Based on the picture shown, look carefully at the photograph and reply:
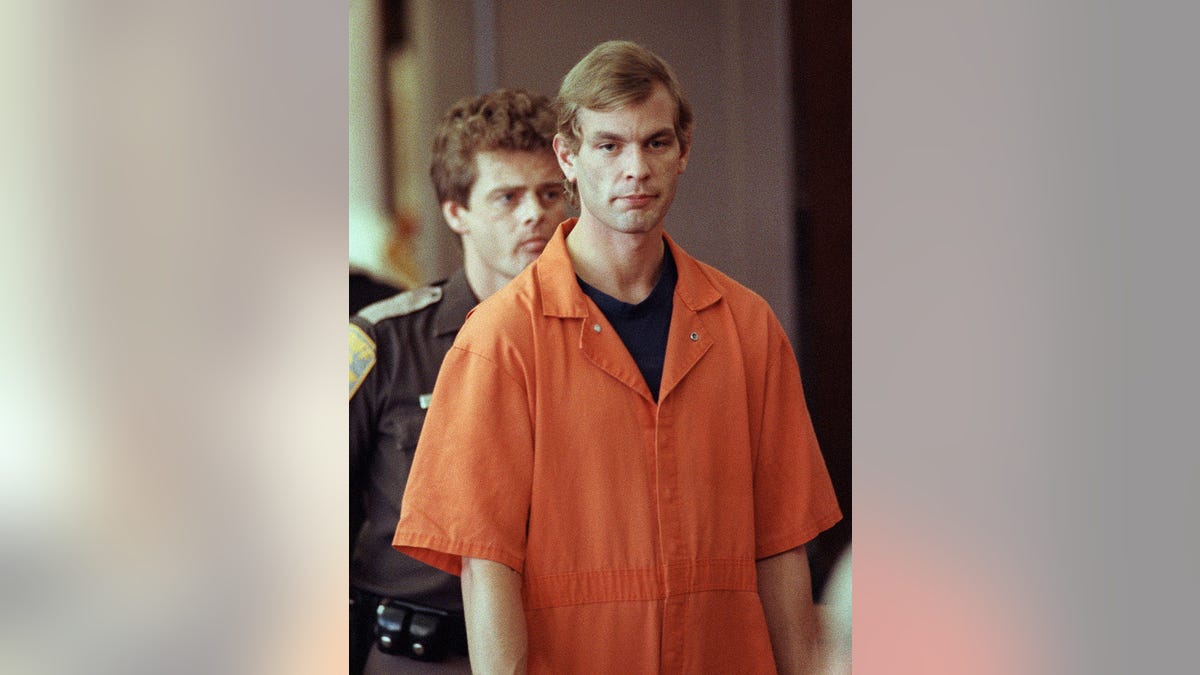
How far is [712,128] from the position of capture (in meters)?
2.30

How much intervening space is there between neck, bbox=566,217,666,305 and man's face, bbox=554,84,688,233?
0.06ft

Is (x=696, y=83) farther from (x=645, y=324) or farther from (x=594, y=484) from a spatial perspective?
(x=594, y=484)

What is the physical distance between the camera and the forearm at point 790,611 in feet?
7.47

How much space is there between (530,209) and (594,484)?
0.51 meters

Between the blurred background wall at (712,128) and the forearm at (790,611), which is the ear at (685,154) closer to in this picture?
the blurred background wall at (712,128)

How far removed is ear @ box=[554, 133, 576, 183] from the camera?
224cm

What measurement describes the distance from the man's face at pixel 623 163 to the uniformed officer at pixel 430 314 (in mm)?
52

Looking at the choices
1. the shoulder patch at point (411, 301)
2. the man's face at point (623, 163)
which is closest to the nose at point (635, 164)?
the man's face at point (623, 163)

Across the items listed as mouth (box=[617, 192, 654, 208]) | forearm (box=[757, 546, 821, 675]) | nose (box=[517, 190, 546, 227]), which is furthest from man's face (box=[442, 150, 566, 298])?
forearm (box=[757, 546, 821, 675])

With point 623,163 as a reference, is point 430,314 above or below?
below

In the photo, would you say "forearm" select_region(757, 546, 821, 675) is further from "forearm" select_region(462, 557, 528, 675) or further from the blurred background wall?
"forearm" select_region(462, 557, 528, 675)

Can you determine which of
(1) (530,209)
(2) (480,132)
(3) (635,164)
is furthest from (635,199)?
(2) (480,132)
